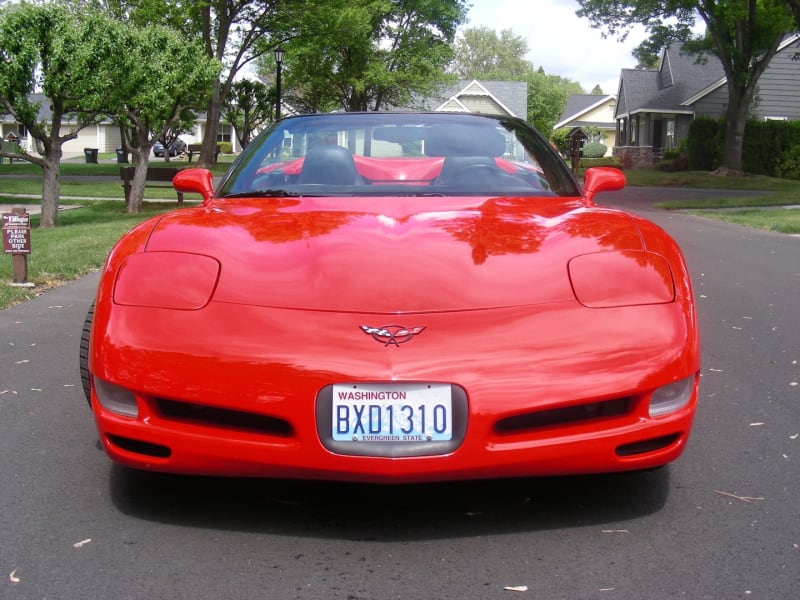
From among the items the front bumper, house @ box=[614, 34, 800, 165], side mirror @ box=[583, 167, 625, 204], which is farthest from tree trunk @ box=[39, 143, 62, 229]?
house @ box=[614, 34, 800, 165]

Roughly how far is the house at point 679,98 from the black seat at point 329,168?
43.7 meters

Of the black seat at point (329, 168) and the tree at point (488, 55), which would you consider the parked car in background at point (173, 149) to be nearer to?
the black seat at point (329, 168)

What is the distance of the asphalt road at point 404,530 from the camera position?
8.30ft

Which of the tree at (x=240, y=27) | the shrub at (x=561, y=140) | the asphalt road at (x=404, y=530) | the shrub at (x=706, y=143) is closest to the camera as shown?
the asphalt road at (x=404, y=530)

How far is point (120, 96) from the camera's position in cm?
1623

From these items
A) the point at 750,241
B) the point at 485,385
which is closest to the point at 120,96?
the point at 750,241

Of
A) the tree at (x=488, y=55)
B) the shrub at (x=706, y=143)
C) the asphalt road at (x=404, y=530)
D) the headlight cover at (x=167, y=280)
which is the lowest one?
the asphalt road at (x=404, y=530)

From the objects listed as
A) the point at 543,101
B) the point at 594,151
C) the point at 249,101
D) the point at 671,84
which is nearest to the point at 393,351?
the point at 249,101

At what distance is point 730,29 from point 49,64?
25.8m

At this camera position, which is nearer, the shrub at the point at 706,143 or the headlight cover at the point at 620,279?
the headlight cover at the point at 620,279

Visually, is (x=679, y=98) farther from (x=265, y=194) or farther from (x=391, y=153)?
(x=265, y=194)

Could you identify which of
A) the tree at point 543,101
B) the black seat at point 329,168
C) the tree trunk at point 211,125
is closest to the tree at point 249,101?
the tree trunk at point 211,125

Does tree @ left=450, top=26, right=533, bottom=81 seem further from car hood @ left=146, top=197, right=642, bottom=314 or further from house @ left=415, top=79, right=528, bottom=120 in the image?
car hood @ left=146, top=197, right=642, bottom=314

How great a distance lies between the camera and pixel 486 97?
7319 centimetres
